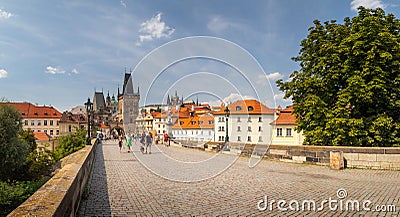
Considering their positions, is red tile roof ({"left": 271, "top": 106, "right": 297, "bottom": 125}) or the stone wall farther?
red tile roof ({"left": 271, "top": 106, "right": 297, "bottom": 125})

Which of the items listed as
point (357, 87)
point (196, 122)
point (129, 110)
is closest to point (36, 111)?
point (129, 110)

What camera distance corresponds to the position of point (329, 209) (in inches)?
221

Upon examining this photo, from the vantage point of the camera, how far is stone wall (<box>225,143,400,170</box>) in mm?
10859

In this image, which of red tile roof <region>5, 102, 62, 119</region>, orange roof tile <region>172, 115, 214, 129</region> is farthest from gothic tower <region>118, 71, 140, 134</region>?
red tile roof <region>5, 102, 62, 119</region>

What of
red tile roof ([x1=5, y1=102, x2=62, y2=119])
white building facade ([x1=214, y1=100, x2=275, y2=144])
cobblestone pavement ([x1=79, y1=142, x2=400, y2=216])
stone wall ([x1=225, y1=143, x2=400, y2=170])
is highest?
red tile roof ([x1=5, y1=102, x2=62, y2=119])

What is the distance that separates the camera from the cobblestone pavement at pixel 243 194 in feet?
18.1

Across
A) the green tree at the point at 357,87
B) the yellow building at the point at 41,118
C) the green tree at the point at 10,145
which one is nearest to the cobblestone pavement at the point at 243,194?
the green tree at the point at 357,87

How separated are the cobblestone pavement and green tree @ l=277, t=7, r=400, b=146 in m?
4.23

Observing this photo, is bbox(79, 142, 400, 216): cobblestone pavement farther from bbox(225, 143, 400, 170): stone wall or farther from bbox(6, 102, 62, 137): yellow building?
bbox(6, 102, 62, 137): yellow building

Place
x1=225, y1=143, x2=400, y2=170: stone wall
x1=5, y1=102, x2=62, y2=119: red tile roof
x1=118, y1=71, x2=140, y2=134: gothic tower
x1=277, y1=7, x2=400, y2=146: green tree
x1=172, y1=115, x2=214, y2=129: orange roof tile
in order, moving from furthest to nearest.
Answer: x1=5, y1=102, x2=62, y2=119: red tile roof
x1=172, y1=115, x2=214, y2=129: orange roof tile
x1=118, y1=71, x2=140, y2=134: gothic tower
x1=277, y1=7, x2=400, y2=146: green tree
x1=225, y1=143, x2=400, y2=170: stone wall

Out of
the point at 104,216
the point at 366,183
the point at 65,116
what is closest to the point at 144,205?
the point at 104,216

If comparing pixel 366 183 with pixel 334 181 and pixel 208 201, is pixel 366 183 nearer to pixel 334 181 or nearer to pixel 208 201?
pixel 334 181

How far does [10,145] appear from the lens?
940 inches

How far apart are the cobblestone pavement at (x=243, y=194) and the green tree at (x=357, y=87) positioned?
13.9ft
